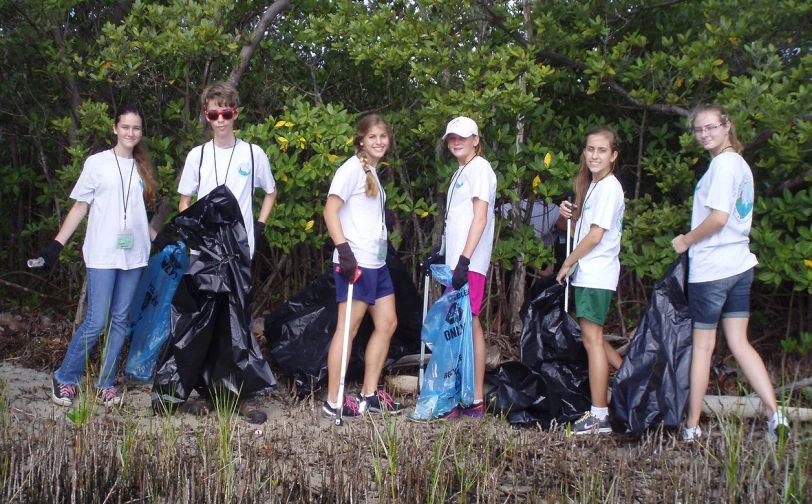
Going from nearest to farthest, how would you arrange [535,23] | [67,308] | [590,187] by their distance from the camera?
[590,187]
[535,23]
[67,308]

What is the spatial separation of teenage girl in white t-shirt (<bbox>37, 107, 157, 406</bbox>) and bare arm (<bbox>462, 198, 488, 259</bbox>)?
172 cm

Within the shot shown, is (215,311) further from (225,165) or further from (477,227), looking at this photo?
(477,227)

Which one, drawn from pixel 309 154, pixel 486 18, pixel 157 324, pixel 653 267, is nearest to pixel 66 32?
pixel 309 154

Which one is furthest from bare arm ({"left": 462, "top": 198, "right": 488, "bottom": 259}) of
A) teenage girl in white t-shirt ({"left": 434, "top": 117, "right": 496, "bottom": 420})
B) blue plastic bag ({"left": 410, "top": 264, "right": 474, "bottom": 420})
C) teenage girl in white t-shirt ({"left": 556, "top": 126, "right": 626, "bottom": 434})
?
teenage girl in white t-shirt ({"left": 556, "top": 126, "right": 626, "bottom": 434})

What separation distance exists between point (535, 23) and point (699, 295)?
1.99 metres

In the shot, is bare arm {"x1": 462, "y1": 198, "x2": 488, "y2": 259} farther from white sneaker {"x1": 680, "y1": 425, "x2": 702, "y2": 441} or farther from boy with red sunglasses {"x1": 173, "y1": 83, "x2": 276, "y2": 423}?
white sneaker {"x1": 680, "y1": 425, "x2": 702, "y2": 441}

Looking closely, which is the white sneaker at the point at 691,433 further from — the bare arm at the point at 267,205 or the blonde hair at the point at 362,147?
the bare arm at the point at 267,205

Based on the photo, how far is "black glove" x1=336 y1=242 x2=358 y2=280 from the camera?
388 centimetres

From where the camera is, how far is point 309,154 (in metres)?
4.97

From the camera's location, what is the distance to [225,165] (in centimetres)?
410

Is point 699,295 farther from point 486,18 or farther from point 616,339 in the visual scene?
point 486,18

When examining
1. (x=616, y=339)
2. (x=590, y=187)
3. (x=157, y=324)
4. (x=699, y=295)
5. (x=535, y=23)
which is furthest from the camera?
(x=616, y=339)

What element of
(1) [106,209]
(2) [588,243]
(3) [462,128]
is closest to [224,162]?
(1) [106,209]

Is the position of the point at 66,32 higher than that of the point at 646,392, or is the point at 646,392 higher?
the point at 66,32
